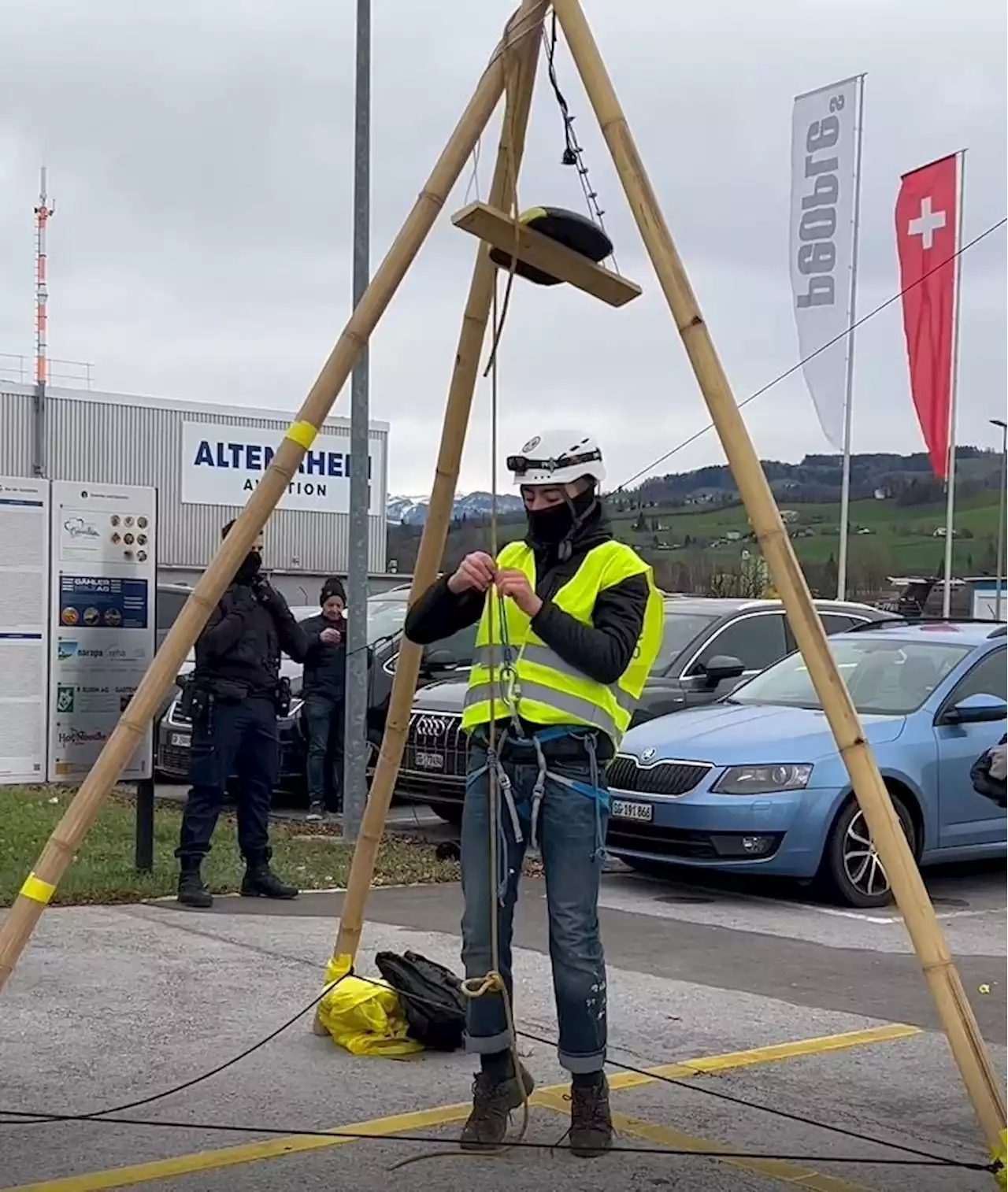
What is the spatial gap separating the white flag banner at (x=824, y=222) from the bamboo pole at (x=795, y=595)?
21.4 meters

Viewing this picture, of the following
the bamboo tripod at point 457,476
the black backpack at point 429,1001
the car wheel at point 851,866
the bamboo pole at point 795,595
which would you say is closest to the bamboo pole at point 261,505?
the bamboo tripod at point 457,476

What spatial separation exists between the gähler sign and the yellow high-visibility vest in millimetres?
31459

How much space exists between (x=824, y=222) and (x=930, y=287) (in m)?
1.95

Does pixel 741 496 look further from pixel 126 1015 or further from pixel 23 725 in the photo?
pixel 23 725

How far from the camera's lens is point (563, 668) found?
16.0 ft

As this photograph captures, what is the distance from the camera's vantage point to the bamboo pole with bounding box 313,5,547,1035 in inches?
212

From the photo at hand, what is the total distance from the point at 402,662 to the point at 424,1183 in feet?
6.22

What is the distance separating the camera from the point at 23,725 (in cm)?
934

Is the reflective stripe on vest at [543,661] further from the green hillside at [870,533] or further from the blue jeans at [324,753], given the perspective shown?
the blue jeans at [324,753]

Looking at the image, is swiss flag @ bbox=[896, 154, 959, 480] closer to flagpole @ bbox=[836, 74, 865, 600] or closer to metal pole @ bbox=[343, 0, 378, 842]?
flagpole @ bbox=[836, 74, 865, 600]

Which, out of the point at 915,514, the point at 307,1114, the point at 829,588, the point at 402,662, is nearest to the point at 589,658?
the point at 402,662

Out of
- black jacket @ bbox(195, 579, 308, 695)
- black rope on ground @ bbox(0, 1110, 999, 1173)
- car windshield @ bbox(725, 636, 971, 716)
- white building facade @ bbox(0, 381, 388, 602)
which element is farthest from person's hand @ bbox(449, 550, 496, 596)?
white building facade @ bbox(0, 381, 388, 602)

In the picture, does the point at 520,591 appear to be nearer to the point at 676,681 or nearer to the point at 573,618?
the point at 573,618

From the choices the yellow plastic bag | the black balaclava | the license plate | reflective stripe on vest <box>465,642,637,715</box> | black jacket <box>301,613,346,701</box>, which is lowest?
the yellow plastic bag
